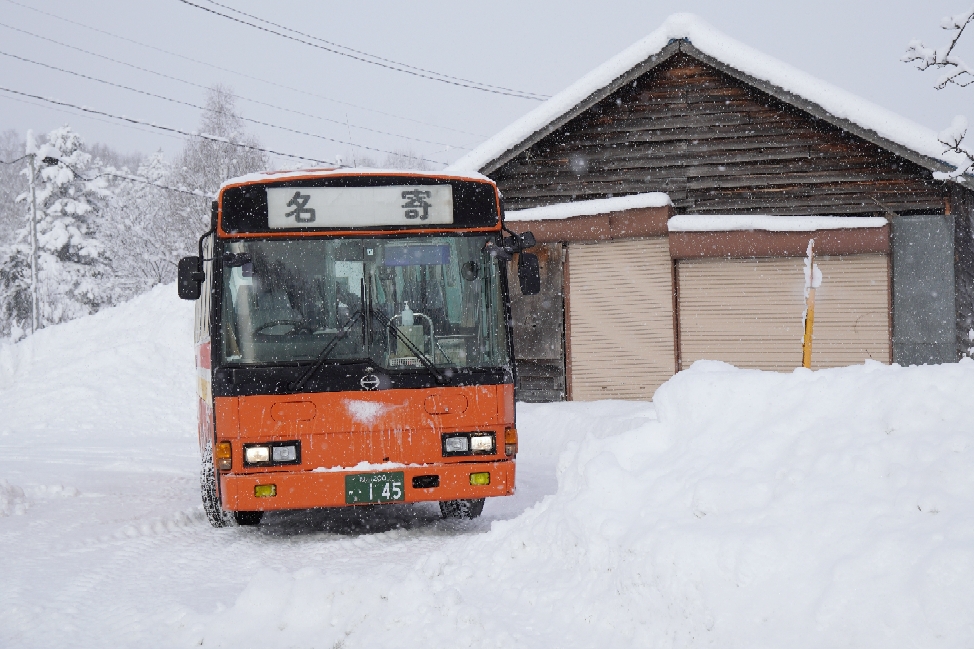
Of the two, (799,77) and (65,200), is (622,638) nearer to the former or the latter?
(799,77)

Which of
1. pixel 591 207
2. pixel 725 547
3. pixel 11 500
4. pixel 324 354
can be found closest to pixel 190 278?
pixel 324 354

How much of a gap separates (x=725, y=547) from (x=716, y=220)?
42.9 ft

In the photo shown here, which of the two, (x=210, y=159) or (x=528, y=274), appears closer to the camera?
(x=528, y=274)

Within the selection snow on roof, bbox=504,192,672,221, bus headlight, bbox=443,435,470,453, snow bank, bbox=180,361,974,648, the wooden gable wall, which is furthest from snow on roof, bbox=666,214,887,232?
snow bank, bbox=180,361,974,648

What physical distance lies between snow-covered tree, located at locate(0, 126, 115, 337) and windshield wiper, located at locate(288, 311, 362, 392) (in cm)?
4437

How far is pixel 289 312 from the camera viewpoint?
8016 mm

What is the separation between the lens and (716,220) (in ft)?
56.5

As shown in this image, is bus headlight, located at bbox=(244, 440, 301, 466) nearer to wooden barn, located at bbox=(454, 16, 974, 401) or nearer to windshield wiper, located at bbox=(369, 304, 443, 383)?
windshield wiper, located at bbox=(369, 304, 443, 383)

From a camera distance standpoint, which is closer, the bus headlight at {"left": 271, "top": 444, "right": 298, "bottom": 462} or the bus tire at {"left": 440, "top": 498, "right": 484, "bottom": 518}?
the bus headlight at {"left": 271, "top": 444, "right": 298, "bottom": 462}

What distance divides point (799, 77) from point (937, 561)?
14.0 m

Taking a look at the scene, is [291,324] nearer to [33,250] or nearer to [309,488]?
[309,488]

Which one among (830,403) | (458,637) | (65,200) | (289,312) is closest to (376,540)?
(289,312)

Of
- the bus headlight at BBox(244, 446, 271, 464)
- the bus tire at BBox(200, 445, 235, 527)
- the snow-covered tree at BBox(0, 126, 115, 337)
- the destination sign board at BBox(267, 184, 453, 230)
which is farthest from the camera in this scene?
the snow-covered tree at BBox(0, 126, 115, 337)

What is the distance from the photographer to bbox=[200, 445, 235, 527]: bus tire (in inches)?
345
